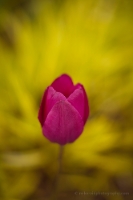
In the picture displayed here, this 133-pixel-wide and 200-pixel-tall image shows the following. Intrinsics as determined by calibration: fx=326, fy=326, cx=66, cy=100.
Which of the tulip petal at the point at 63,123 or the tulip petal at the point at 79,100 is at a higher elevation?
the tulip petal at the point at 79,100

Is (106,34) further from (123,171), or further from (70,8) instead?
(123,171)

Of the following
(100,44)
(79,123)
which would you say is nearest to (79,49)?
(100,44)

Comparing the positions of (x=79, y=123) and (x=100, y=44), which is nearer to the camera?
(x=79, y=123)

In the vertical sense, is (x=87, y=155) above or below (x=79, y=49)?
below

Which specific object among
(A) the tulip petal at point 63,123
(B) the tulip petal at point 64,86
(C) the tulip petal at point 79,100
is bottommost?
(A) the tulip petal at point 63,123

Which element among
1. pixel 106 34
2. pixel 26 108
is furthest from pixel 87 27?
pixel 26 108

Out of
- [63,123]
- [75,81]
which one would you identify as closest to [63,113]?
[63,123]

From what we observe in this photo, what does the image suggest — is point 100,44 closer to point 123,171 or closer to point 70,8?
point 70,8

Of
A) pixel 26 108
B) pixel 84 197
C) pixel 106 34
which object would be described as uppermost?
pixel 106 34

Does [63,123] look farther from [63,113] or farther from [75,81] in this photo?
[75,81]
